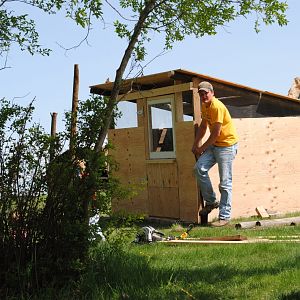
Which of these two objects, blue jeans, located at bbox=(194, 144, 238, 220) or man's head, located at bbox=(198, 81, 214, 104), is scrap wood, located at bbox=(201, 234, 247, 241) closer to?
blue jeans, located at bbox=(194, 144, 238, 220)

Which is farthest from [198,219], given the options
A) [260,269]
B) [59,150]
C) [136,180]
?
[59,150]

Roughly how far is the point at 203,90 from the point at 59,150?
16.1 ft

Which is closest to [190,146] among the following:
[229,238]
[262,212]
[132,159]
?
[132,159]

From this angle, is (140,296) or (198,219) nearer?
(140,296)

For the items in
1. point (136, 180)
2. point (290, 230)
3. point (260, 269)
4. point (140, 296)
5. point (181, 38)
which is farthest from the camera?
point (136, 180)

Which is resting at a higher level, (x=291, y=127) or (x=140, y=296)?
(x=291, y=127)

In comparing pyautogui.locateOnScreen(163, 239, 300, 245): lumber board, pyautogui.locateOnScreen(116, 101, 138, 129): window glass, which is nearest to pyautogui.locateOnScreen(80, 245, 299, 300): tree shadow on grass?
pyautogui.locateOnScreen(163, 239, 300, 245): lumber board

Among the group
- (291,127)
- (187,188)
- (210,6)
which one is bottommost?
(187,188)

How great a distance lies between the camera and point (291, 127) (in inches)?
483

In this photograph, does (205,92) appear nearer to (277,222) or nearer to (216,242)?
(277,222)

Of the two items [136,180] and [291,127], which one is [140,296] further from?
[291,127]

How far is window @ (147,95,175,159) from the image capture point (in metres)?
11.1

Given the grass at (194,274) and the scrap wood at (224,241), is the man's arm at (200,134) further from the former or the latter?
the grass at (194,274)

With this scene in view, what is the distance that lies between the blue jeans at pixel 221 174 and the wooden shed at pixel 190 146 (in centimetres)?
52
